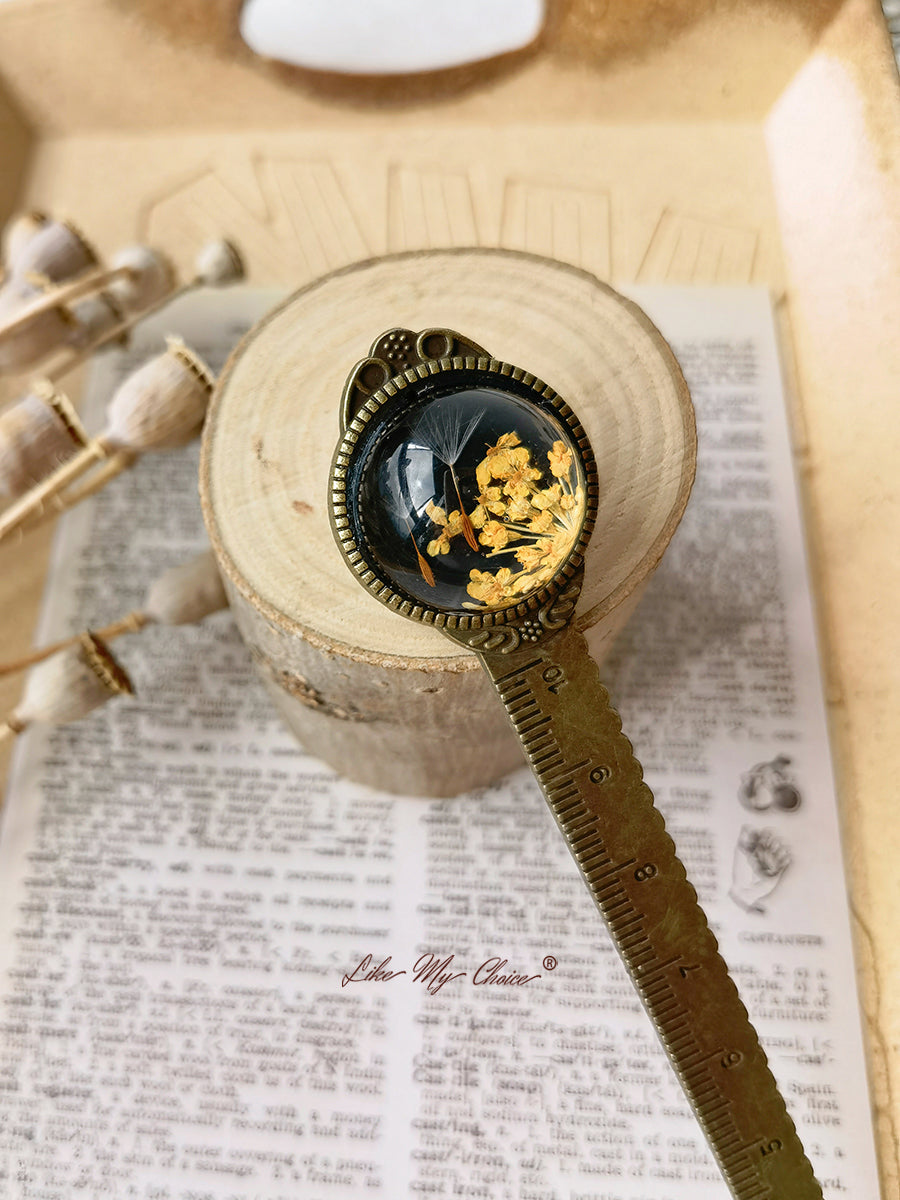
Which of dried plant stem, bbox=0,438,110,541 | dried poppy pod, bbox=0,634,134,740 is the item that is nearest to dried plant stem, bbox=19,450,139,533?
dried plant stem, bbox=0,438,110,541

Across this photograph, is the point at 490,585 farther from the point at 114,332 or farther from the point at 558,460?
the point at 114,332

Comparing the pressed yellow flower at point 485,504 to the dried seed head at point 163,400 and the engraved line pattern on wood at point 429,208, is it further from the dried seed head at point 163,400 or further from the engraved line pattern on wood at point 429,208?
the engraved line pattern on wood at point 429,208

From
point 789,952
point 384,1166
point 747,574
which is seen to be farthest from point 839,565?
point 384,1166

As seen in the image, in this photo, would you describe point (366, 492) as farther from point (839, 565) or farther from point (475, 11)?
point (475, 11)

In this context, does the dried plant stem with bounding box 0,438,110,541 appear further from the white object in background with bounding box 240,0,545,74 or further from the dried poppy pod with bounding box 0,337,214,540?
the white object in background with bounding box 240,0,545,74

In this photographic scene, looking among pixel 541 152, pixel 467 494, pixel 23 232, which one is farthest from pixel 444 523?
pixel 541 152

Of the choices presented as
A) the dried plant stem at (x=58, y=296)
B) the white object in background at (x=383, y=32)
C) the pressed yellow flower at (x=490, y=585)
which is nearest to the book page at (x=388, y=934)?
the dried plant stem at (x=58, y=296)
